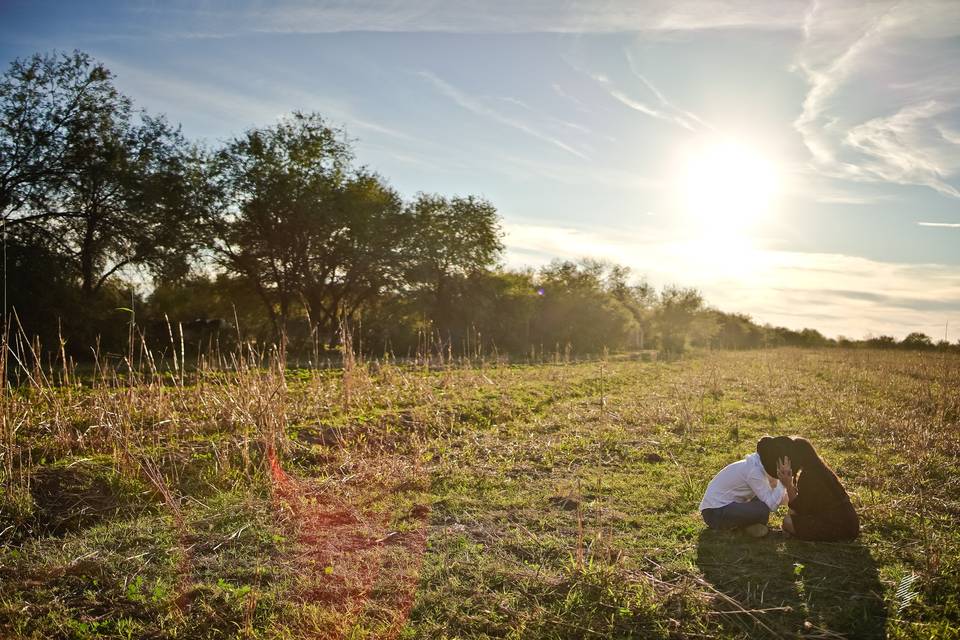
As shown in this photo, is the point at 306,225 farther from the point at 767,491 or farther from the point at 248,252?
the point at 767,491

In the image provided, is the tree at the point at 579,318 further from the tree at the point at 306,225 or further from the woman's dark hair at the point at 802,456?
the woman's dark hair at the point at 802,456

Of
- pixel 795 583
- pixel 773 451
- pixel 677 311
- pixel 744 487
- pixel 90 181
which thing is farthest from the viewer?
pixel 677 311

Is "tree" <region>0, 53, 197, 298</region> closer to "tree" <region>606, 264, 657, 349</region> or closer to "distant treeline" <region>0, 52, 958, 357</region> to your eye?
"distant treeline" <region>0, 52, 958, 357</region>

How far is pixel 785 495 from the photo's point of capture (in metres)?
5.56

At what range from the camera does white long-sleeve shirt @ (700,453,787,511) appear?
5.55 metres

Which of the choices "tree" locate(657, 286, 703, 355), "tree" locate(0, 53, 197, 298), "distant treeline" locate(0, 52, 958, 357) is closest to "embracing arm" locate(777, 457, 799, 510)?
"distant treeline" locate(0, 52, 958, 357)

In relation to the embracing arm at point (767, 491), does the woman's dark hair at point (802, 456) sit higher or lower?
higher

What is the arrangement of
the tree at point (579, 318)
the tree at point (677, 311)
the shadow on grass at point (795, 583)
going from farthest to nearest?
the tree at point (677, 311), the tree at point (579, 318), the shadow on grass at point (795, 583)

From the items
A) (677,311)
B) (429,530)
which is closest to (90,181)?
(429,530)

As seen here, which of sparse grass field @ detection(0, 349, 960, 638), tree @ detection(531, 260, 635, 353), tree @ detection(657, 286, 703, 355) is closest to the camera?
sparse grass field @ detection(0, 349, 960, 638)

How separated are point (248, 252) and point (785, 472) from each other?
1116 inches

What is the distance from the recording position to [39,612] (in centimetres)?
421

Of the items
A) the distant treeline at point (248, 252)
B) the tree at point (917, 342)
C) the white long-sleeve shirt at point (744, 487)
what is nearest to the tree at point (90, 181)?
the distant treeline at point (248, 252)

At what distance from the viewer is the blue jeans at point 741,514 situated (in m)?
5.59
